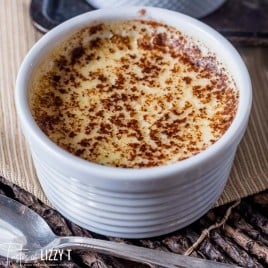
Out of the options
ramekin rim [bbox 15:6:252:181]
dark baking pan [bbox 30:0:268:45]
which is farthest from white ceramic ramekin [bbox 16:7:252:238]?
dark baking pan [bbox 30:0:268:45]

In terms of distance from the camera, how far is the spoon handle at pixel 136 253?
1.37 metres

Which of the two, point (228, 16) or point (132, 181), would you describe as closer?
point (132, 181)

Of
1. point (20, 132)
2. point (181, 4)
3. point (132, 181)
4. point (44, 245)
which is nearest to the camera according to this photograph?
point (132, 181)

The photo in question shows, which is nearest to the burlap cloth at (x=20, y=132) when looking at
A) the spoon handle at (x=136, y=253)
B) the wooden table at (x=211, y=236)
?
the wooden table at (x=211, y=236)

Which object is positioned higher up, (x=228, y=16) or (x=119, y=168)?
(x=119, y=168)

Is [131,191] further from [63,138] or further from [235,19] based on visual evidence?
[235,19]

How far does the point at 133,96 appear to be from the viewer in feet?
4.92

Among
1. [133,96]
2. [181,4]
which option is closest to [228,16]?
[181,4]

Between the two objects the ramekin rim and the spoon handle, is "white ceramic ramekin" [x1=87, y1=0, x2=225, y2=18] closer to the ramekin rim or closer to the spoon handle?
the ramekin rim

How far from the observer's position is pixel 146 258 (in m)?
1.37

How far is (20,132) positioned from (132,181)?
1.50ft

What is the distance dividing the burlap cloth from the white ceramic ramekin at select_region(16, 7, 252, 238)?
2.9 inches

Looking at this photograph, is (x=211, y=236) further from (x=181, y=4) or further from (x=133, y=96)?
(x=181, y=4)

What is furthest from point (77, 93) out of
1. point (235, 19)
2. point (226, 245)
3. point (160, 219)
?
point (235, 19)
